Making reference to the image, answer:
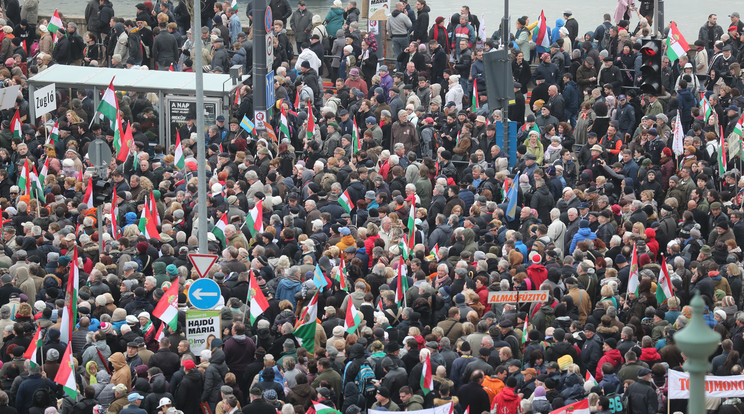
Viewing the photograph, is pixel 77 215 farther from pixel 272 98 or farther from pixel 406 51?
pixel 406 51

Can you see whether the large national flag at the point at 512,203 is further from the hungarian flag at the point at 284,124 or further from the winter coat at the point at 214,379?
the winter coat at the point at 214,379

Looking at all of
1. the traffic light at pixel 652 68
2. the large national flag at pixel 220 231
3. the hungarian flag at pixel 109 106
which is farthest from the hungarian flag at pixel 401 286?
the traffic light at pixel 652 68

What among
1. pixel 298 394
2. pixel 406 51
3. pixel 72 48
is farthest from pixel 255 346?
pixel 72 48

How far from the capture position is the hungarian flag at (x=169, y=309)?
16.8 m

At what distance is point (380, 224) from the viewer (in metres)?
20.9

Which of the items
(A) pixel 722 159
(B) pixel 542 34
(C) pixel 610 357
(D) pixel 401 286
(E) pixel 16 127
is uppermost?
(B) pixel 542 34

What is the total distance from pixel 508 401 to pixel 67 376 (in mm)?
5086

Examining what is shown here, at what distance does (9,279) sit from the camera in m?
18.3

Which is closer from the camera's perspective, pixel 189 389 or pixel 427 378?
pixel 427 378

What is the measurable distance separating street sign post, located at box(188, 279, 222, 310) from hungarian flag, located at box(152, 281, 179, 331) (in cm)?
27

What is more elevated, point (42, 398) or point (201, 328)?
point (201, 328)

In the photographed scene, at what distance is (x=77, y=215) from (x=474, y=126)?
7.85 meters

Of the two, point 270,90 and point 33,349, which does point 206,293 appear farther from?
point 270,90

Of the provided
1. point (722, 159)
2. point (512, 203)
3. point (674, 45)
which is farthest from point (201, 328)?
point (674, 45)
